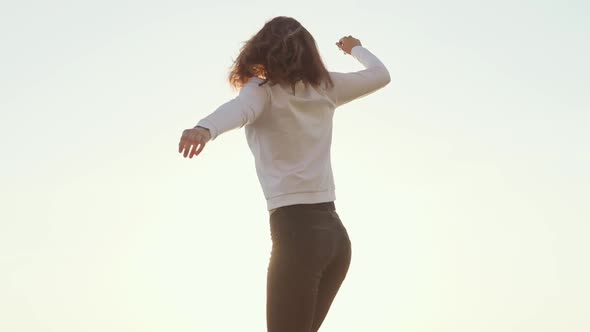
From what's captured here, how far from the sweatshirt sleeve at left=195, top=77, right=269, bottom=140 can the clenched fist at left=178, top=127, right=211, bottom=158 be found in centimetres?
4

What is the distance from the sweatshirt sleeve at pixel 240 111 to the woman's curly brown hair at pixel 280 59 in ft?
0.24

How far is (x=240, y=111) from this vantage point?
395 centimetres

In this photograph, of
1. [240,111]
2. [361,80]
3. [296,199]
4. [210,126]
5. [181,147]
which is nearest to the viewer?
[181,147]

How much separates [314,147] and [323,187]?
0.18 metres

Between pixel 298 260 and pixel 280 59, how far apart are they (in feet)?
2.89

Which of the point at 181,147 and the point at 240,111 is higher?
the point at 240,111

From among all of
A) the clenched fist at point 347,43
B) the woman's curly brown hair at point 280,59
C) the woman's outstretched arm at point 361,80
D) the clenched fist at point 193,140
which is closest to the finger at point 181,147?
the clenched fist at point 193,140

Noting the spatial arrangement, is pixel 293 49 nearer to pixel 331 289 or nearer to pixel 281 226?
pixel 281 226

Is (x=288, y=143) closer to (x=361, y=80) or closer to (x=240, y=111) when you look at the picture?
(x=240, y=111)

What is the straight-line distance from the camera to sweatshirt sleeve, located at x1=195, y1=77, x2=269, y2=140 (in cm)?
384

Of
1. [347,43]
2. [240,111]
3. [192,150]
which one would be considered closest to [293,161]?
[240,111]

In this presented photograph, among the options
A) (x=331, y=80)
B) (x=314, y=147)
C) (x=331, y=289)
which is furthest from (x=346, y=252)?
(x=331, y=80)

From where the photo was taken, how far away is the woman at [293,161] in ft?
13.3

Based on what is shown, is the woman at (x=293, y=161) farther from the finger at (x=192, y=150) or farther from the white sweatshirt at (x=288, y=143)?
the finger at (x=192, y=150)
